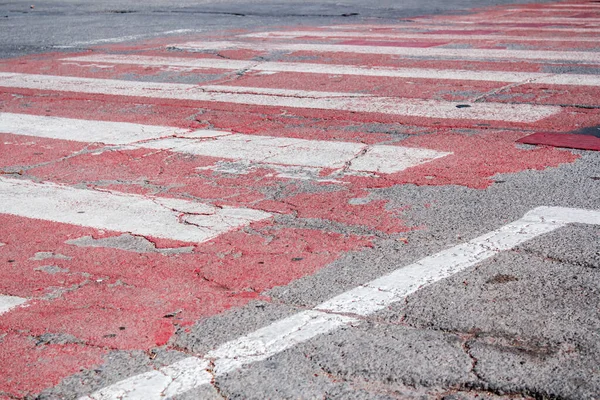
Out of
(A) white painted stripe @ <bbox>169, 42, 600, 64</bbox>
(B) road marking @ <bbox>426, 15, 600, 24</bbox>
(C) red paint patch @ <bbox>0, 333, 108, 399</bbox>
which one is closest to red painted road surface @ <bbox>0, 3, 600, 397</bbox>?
(C) red paint patch @ <bbox>0, 333, 108, 399</bbox>

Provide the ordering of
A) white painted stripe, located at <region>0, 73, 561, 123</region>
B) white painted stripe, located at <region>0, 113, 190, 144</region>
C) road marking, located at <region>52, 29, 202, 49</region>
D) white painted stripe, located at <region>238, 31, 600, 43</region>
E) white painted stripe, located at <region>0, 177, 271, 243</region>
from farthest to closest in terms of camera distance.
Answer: road marking, located at <region>52, 29, 202, 49</region>, white painted stripe, located at <region>238, 31, 600, 43</region>, white painted stripe, located at <region>0, 73, 561, 123</region>, white painted stripe, located at <region>0, 113, 190, 144</region>, white painted stripe, located at <region>0, 177, 271, 243</region>

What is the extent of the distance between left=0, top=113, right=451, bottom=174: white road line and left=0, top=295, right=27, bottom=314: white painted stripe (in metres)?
2.59

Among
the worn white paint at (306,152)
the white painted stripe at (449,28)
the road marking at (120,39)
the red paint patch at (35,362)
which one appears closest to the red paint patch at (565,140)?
the worn white paint at (306,152)

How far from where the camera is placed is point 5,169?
6133mm

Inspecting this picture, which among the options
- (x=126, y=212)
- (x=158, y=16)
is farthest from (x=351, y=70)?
(x=158, y=16)

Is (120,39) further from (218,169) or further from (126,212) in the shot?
(126,212)

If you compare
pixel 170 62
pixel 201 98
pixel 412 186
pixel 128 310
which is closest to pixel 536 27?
pixel 170 62

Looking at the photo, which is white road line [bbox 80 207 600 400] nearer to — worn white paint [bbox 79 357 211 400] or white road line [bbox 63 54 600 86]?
worn white paint [bbox 79 357 211 400]

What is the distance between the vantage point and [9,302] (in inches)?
148

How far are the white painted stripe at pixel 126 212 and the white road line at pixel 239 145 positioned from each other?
1129mm

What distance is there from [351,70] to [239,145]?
3.77 m

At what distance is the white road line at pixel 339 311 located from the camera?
299 centimetres

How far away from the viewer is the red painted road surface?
363cm

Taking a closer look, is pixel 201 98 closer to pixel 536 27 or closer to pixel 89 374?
pixel 89 374
